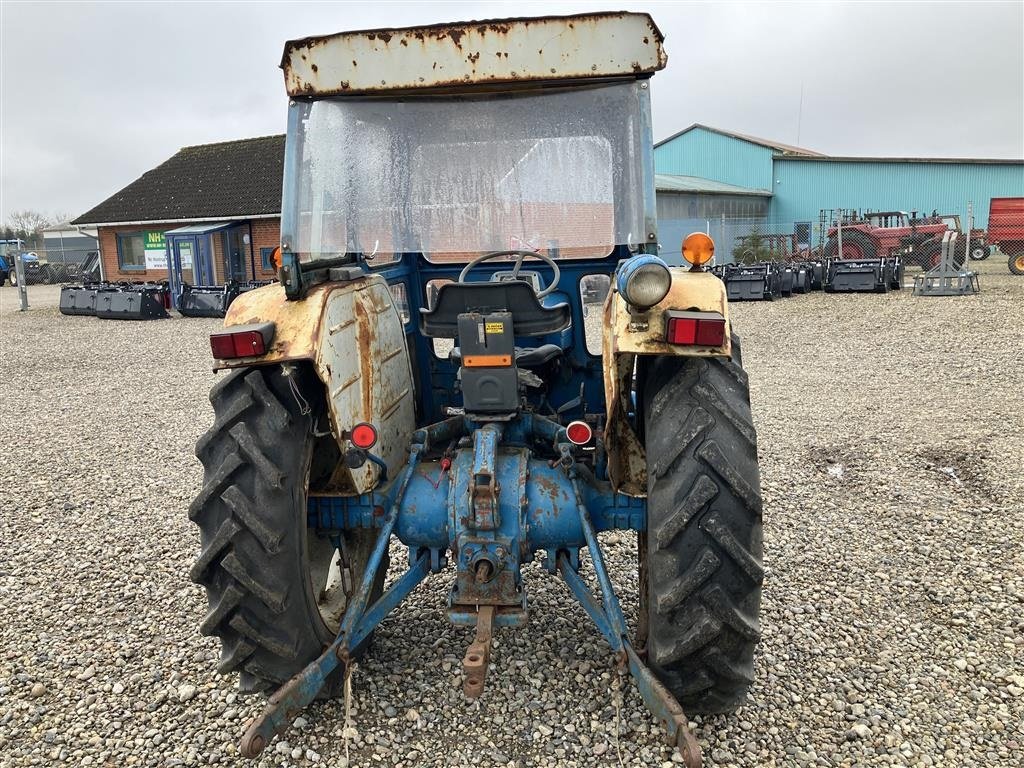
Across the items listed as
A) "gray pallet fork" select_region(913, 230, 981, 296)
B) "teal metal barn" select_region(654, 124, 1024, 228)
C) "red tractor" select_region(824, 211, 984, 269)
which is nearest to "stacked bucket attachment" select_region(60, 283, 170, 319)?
"gray pallet fork" select_region(913, 230, 981, 296)

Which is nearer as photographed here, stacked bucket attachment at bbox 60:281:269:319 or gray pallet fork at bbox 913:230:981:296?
gray pallet fork at bbox 913:230:981:296

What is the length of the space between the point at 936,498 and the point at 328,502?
13.4ft

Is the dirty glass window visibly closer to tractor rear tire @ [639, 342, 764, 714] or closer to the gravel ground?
tractor rear tire @ [639, 342, 764, 714]

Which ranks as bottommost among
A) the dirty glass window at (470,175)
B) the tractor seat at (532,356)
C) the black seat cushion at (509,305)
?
the tractor seat at (532,356)

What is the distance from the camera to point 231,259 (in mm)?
24203

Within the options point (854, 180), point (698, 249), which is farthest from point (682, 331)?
point (854, 180)

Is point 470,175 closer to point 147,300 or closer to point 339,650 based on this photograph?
point 339,650

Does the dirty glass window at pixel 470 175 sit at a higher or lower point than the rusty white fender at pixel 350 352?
higher

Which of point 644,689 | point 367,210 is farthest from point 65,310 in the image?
point 644,689

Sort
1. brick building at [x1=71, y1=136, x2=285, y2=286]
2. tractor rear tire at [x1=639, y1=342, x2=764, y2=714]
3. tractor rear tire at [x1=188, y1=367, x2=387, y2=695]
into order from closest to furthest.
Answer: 1. tractor rear tire at [x1=639, y1=342, x2=764, y2=714]
2. tractor rear tire at [x1=188, y1=367, x2=387, y2=695]
3. brick building at [x1=71, y1=136, x2=285, y2=286]

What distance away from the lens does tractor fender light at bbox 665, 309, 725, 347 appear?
2594mm

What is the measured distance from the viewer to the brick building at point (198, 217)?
23.7 meters

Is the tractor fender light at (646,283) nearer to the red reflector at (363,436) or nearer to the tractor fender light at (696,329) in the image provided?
the tractor fender light at (696,329)

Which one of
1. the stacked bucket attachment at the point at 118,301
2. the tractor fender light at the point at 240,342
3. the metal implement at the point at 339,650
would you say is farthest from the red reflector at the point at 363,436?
the stacked bucket attachment at the point at 118,301
